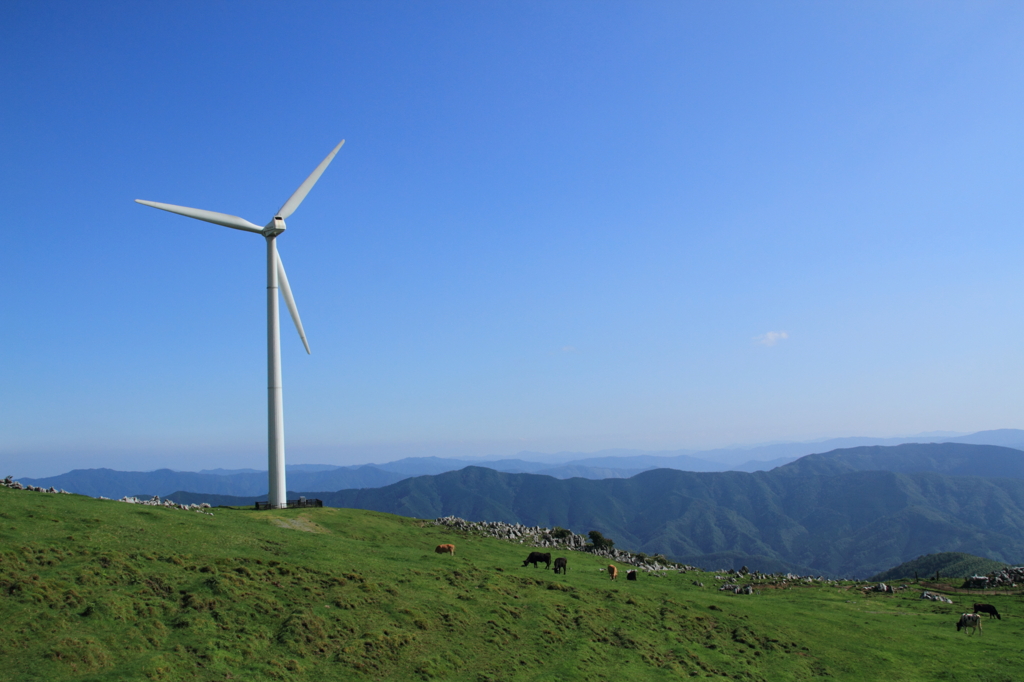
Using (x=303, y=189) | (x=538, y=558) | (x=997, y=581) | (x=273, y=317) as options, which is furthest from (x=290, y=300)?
(x=997, y=581)

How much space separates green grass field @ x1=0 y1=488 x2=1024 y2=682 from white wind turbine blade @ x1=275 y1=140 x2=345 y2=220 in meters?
32.0

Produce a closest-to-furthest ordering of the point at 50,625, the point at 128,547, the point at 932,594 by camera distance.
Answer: the point at 50,625
the point at 128,547
the point at 932,594

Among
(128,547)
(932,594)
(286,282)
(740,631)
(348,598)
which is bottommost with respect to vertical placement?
(932,594)

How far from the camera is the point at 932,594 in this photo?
5675 centimetres

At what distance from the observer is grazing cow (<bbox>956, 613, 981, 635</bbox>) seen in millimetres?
43219

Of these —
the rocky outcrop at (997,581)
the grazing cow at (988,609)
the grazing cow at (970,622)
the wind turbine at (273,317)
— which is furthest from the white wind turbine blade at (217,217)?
the rocky outcrop at (997,581)

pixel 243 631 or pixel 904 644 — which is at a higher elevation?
pixel 243 631

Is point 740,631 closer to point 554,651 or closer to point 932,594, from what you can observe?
point 554,651

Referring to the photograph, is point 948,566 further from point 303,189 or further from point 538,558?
point 303,189

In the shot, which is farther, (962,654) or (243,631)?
(962,654)

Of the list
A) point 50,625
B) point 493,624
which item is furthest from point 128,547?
point 493,624

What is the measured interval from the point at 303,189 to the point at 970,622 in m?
72.0

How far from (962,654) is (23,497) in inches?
2440

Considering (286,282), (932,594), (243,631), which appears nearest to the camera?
(243,631)
